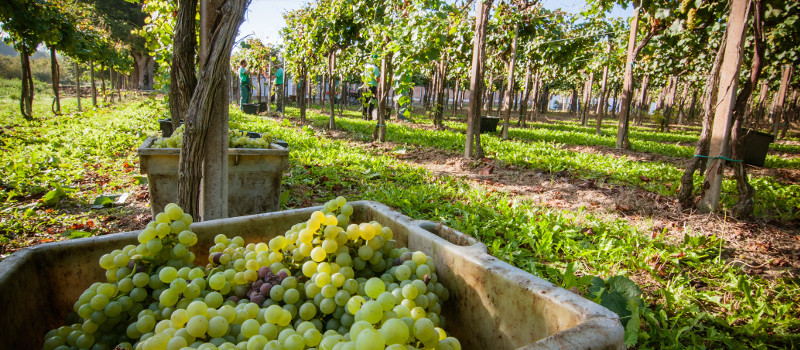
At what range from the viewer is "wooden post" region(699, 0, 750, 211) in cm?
344

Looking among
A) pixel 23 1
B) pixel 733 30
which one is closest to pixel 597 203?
Result: pixel 733 30

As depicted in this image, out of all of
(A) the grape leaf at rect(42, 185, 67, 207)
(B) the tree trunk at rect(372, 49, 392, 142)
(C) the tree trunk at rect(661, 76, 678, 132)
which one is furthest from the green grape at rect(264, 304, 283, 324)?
(C) the tree trunk at rect(661, 76, 678, 132)

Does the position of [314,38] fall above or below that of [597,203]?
above

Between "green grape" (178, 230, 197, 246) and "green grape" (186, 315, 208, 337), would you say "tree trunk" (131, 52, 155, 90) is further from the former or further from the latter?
"green grape" (186, 315, 208, 337)

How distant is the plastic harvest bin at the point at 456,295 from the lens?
770mm

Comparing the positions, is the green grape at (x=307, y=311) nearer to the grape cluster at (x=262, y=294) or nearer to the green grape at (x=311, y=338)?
the grape cluster at (x=262, y=294)

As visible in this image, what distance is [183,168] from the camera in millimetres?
1869

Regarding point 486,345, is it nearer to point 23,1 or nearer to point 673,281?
point 673,281

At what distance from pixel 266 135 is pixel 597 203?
349 cm

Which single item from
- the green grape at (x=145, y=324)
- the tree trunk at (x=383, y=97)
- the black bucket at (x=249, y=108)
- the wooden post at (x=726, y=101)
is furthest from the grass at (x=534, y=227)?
the black bucket at (x=249, y=108)

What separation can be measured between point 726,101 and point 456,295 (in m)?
3.92

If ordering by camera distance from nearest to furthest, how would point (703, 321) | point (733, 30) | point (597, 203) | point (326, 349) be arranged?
point (326, 349), point (703, 321), point (733, 30), point (597, 203)

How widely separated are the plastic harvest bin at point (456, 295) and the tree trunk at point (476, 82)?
5.11m

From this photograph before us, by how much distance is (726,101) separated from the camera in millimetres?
3531
